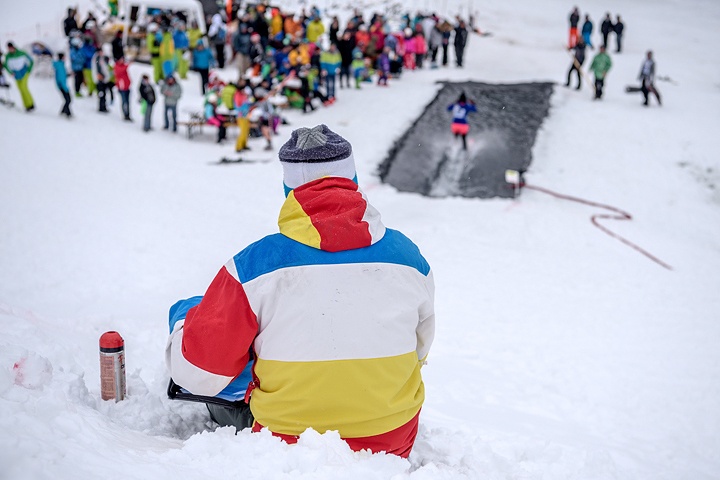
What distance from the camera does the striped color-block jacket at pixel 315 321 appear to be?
2285 mm

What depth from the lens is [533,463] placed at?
143 inches

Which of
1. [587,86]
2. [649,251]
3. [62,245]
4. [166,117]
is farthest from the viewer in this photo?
[587,86]

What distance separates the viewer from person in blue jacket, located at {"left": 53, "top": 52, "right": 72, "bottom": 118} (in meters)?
13.3

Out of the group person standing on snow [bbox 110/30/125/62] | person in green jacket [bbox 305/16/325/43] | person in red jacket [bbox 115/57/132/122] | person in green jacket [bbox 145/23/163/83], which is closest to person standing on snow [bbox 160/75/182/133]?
person in red jacket [bbox 115/57/132/122]

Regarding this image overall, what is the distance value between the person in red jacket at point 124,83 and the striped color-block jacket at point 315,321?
41.7ft

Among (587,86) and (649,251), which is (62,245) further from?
(587,86)

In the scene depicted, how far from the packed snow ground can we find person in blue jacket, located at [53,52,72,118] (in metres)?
0.25

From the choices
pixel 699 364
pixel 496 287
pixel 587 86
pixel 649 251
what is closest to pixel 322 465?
pixel 699 364

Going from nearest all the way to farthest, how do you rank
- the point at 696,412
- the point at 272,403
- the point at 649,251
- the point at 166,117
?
1. the point at 272,403
2. the point at 696,412
3. the point at 649,251
4. the point at 166,117

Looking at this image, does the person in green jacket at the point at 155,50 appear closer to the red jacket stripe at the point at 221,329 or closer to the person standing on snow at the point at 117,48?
the person standing on snow at the point at 117,48

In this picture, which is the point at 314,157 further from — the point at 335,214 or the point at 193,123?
the point at 193,123

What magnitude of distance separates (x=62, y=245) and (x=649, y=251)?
27.0ft

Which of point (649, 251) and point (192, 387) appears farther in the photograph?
point (649, 251)

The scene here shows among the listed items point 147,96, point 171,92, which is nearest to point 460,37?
point 171,92
